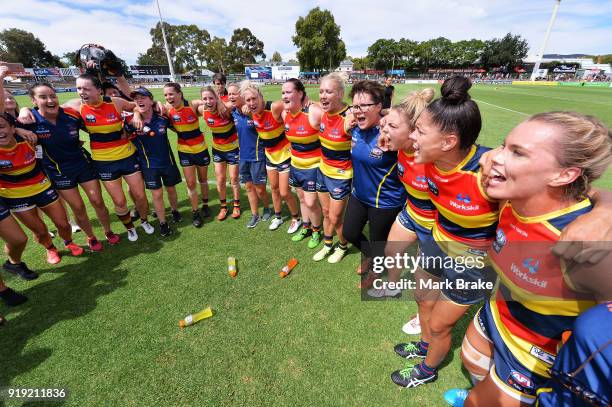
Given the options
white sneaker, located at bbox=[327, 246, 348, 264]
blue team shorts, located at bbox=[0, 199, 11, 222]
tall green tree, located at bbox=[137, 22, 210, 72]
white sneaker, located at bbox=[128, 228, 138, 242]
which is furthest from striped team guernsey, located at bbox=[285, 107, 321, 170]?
tall green tree, located at bbox=[137, 22, 210, 72]

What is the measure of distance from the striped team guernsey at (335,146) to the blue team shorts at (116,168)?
3.21 meters

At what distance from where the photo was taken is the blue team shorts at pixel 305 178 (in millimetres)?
4250

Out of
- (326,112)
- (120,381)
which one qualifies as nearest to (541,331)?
(326,112)

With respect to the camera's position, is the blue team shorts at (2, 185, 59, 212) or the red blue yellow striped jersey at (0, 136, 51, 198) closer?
the red blue yellow striped jersey at (0, 136, 51, 198)

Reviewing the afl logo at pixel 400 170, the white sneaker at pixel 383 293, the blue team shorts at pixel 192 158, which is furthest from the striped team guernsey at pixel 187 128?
the white sneaker at pixel 383 293

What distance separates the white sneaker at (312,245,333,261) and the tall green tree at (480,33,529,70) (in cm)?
9430

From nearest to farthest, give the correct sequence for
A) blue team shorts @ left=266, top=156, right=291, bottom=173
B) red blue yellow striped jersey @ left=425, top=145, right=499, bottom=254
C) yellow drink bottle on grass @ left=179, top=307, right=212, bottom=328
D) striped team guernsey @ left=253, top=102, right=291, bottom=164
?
red blue yellow striped jersey @ left=425, top=145, right=499, bottom=254 → yellow drink bottle on grass @ left=179, top=307, right=212, bottom=328 → striped team guernsey @ left=253, top=102, right=291, bottom=164 → blue team shorts @ left=266, top=156, right=291, bottom=173

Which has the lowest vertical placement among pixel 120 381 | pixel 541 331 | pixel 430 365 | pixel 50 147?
pixel 120 381

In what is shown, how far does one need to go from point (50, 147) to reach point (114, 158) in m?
0.79

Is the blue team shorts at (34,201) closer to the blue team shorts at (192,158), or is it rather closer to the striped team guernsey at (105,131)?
the striped team guernsey at (105,131)

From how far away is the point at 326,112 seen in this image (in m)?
3.68

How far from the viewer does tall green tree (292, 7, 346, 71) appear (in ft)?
181

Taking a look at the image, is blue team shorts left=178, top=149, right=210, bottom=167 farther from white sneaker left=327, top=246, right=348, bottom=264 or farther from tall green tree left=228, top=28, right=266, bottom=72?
tall green tree left=228, top=28, right=266, bottom=72

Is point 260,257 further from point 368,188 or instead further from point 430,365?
point 430,365
